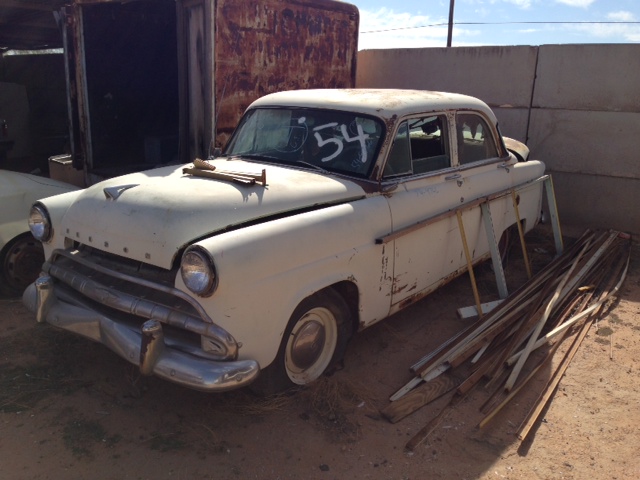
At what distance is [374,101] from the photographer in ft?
13.6

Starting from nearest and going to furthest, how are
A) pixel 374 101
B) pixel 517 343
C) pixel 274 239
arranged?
pixel 274 239 < pixel 517 343 < pixel 374 101

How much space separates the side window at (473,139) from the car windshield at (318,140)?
1.05 meters

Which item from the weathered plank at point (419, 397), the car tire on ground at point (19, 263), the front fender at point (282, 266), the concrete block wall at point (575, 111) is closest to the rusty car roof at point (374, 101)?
the front fender at point (282, 266)

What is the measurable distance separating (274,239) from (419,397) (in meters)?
1.40

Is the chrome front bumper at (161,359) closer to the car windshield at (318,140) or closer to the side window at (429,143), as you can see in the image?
the car windshield at (318,140)

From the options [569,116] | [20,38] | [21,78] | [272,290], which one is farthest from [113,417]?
[21,78]

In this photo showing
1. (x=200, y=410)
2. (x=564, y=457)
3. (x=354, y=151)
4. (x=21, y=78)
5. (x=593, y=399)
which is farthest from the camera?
(x=21, y=78)

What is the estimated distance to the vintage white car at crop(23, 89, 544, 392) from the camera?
286 centimetres

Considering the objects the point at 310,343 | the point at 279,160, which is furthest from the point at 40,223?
the point at 310,343

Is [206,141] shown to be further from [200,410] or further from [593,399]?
[593,399]

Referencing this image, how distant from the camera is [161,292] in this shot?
316 centimetres

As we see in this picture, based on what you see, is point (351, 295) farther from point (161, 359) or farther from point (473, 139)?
point (473, 139)

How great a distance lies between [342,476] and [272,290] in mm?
1005

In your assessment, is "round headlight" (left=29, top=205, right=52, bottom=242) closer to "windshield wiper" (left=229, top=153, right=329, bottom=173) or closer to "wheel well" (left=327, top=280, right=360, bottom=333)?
"windshield wiper" (left=229, top=153, right=329, bottom=173)
